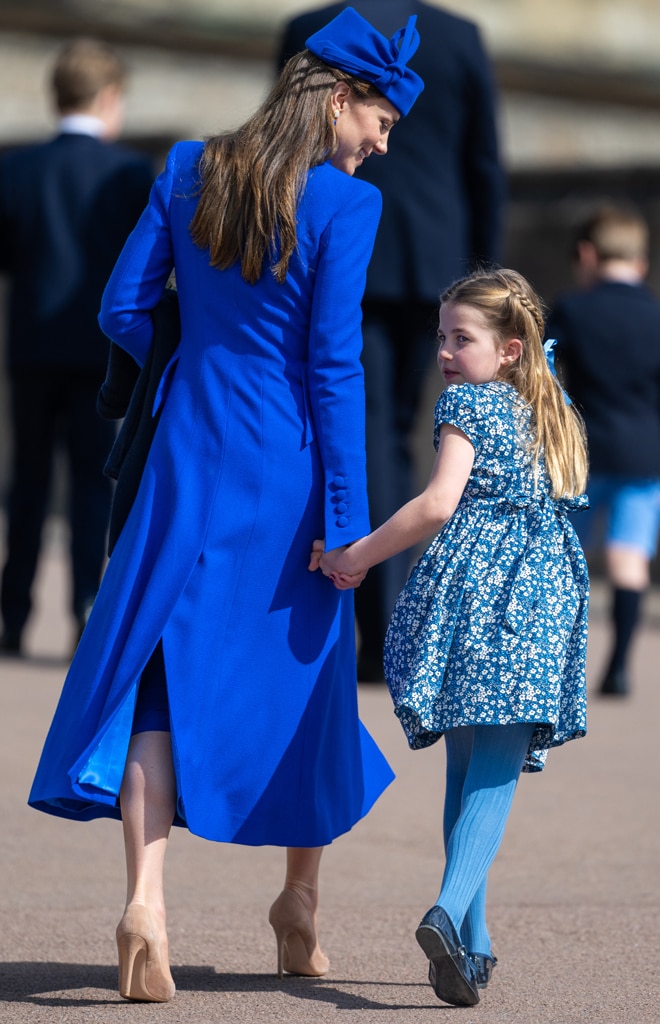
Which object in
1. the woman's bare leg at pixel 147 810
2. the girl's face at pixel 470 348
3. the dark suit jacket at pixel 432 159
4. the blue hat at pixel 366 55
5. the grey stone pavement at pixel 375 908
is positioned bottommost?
the grey stone pavement at pixel 375 908

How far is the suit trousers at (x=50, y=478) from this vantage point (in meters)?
Result: 7.15

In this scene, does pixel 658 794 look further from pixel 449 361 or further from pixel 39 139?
pixel 39 139

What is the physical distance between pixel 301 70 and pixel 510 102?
587 inches

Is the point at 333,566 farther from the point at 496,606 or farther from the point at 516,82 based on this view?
the point at 516,82

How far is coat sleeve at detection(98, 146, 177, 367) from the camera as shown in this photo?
3.50m

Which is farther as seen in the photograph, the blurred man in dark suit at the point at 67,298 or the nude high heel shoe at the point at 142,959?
the blurred man in dark suit at the point at 67,298

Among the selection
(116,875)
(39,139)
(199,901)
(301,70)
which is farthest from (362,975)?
(39,139)

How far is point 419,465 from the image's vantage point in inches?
465

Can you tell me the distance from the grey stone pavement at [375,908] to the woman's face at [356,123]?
60.1 inches

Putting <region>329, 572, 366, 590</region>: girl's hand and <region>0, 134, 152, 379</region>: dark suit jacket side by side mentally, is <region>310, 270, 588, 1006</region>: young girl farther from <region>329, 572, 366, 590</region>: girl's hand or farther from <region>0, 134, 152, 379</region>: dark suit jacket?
<region>0, 134, 152, 379</region>: dark suit jacket

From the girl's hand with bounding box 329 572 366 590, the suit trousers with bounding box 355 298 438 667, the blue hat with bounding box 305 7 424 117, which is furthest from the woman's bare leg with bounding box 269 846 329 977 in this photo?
the suit trousers with bounding box 355 298 438 667

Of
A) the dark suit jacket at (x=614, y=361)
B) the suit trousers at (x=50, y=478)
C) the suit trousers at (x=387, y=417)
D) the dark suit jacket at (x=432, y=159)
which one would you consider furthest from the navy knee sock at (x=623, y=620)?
the suit trousers at (x=50, y=478)

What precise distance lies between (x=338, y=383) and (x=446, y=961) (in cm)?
102

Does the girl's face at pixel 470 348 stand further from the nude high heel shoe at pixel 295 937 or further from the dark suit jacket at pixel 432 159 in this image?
the dark suit jacket at pixel 432 159
